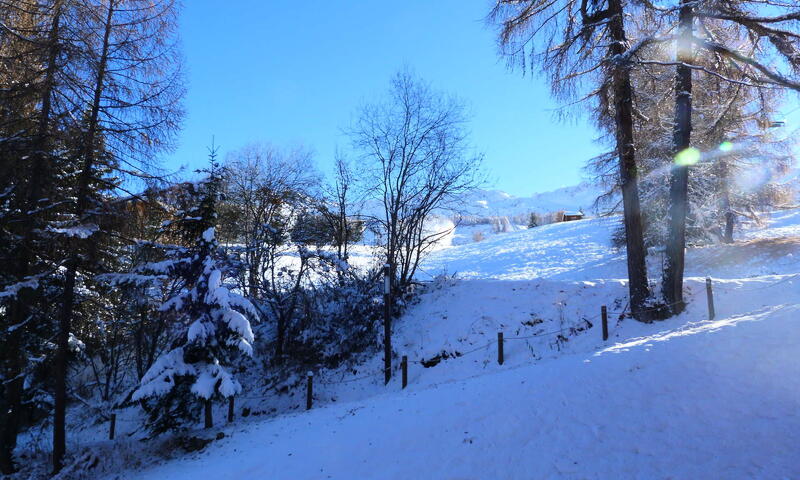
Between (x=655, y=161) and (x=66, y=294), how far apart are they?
63.5ft

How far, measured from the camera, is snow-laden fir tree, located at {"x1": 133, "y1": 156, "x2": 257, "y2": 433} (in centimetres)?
925

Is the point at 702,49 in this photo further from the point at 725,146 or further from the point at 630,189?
the point at 725,146

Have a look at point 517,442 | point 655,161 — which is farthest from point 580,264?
point 517,442

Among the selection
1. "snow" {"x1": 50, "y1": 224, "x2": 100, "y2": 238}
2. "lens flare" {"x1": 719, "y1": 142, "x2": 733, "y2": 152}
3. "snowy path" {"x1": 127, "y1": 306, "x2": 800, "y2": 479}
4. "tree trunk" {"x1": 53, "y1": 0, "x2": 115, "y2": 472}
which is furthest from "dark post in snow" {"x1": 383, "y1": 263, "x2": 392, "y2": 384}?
"lens flare" {"x1": 719, "y1": 142, "x2": 733, "y2": 152}

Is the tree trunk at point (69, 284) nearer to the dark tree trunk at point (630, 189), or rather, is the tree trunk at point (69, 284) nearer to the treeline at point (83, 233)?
the treeline at point (83, 233)

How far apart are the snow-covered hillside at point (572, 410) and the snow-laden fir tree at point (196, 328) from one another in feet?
3.96

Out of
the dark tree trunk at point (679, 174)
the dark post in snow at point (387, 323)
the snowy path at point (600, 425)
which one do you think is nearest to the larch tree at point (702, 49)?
the dark tree trunk at point (679, 174)

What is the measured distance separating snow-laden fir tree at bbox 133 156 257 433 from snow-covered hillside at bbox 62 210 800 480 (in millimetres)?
1208

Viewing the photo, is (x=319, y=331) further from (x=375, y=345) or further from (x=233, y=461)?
(x=233, y=461)

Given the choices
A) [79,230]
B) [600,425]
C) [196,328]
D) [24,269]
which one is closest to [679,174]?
[600,425]

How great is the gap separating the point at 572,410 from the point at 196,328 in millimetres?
7804

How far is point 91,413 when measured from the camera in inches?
625

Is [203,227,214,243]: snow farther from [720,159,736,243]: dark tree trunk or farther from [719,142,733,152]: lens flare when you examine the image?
[720,159,736,243]: dark tree trunk

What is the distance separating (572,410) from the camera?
5531 mm
